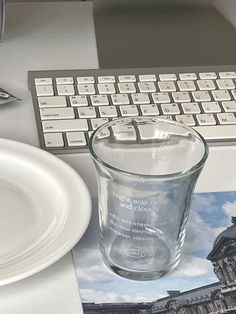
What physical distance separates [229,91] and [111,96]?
14 cm

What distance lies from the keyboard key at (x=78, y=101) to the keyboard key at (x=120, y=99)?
30mm

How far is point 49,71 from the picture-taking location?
843 mm

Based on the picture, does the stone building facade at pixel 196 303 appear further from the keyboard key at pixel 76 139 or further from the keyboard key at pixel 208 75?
the keyboard key at pixel 208 75

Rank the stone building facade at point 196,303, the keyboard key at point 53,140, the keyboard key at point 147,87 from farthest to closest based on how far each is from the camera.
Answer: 1. the keyboard key at point 147,87
2. the keyboard key at point 53,140
3. the stone building facade at point 196,303

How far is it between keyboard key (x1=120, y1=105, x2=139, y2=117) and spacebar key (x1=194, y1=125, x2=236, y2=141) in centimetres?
7

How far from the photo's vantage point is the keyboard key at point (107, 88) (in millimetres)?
795

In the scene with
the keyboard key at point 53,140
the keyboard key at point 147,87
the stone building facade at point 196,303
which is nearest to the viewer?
the stone building facade at point 196,303

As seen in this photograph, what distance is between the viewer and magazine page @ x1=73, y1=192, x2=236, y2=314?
0.52m

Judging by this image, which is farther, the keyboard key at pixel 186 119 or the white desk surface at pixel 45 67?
the keyboard key at pixel 186 119

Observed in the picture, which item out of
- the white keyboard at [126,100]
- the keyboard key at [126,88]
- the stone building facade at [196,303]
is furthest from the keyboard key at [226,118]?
the stone building facade at [196,303]

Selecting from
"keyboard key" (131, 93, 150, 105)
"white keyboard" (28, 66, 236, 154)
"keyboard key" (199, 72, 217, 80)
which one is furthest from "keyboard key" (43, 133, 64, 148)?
"keyboard key" (199, 72, 217, 80)

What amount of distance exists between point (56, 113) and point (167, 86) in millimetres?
140

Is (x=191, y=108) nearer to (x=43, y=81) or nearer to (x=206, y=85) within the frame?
(x=206, y=85)

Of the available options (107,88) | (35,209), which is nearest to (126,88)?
(107,88)
